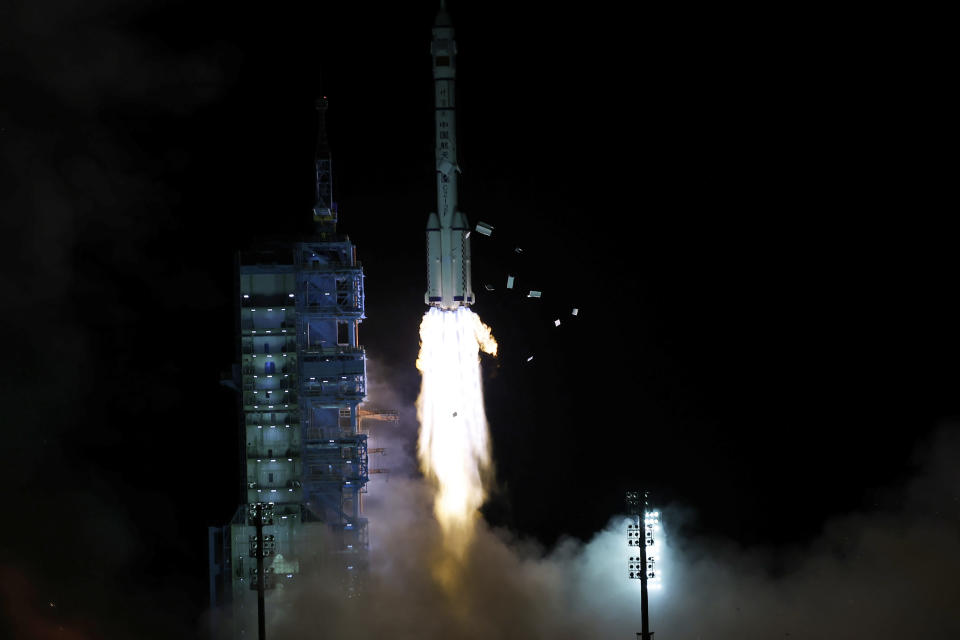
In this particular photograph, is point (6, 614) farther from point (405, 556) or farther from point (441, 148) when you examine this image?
point (441, 148)

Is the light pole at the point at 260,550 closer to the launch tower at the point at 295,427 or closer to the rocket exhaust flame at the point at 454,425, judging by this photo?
the launch tower at the point at 295,427

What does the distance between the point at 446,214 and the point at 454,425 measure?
22.3ft

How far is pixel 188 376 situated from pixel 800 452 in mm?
20288

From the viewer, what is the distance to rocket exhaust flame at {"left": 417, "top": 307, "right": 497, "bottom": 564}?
45.6 meters

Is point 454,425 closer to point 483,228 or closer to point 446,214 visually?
point 483,228

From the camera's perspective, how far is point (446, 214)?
43875mm

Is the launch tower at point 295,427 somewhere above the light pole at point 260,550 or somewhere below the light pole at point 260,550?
above

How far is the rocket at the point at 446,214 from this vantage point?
143 ft

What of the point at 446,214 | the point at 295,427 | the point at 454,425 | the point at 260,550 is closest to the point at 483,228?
the point at 446,214

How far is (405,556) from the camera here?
45.2 meters

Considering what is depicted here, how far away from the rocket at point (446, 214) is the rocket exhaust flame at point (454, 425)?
1716mm

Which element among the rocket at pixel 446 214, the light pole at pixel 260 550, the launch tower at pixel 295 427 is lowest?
the light pole at pixel 260 550

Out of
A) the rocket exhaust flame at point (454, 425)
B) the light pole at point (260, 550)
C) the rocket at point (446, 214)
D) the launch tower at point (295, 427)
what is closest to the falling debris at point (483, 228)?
the rocket at point (446, 214)

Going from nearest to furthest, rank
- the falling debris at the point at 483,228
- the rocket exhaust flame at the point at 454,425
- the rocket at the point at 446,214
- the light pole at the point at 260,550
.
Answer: the light pole at the point at 260,550, the rocket at the point at 446,214, the rocket exhaust flame at the point at 454,425, the falling debris at the point at 483,228
